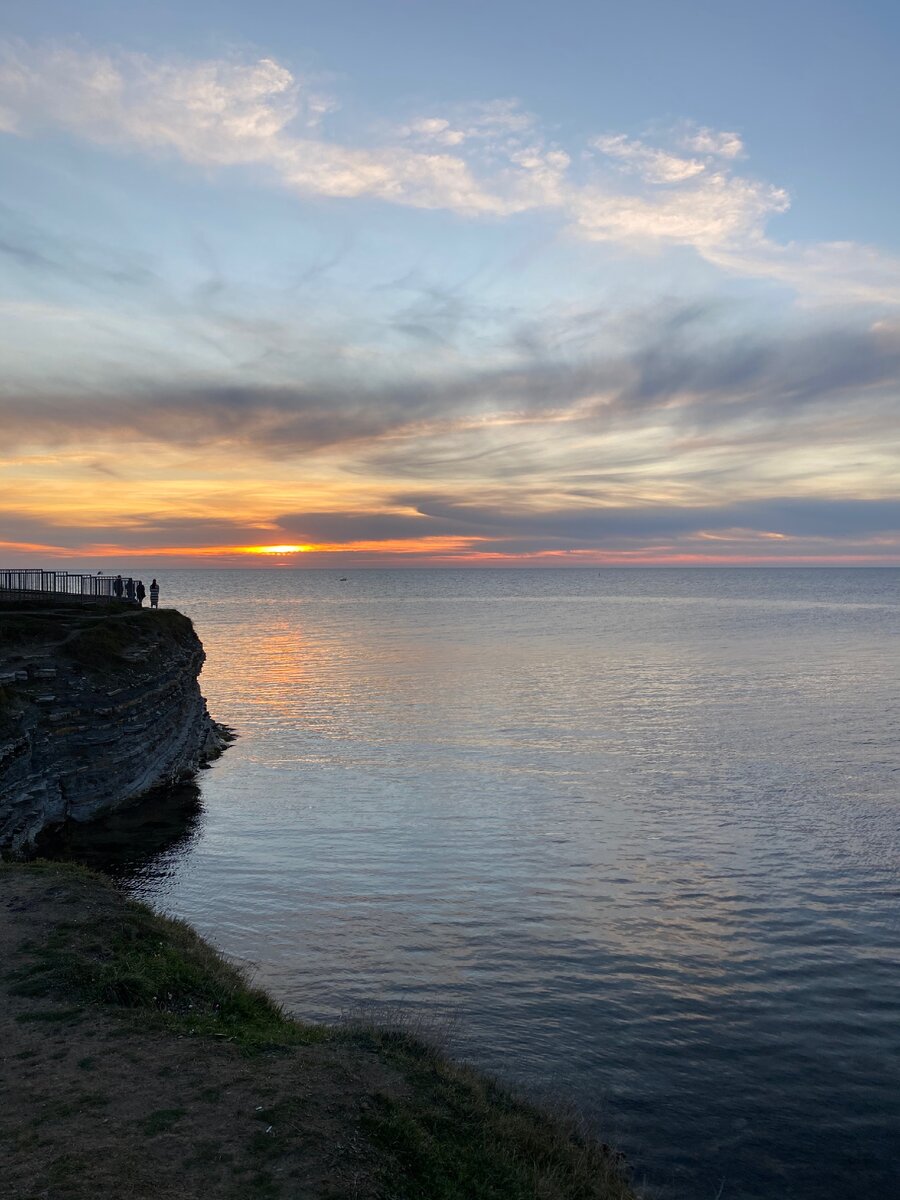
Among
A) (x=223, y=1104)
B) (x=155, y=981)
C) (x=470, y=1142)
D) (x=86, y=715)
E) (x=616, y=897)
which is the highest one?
(x=86, y=715)

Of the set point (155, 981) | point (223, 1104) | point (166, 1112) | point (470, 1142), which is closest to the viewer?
point (166, 1112)

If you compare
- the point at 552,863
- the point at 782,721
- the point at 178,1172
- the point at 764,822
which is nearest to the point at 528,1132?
the point at 178,1172

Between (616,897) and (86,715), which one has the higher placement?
(86,715)

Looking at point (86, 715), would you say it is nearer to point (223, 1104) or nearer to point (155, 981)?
point (155, 981)

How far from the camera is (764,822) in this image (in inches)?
1398

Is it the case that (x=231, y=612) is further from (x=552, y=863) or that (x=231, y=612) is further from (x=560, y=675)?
(x=552, y=863)

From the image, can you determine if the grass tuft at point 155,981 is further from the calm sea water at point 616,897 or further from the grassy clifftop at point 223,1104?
the calm sea water at point 616,897

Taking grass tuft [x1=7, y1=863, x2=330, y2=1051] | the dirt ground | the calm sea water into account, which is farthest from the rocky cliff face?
the dirt ground

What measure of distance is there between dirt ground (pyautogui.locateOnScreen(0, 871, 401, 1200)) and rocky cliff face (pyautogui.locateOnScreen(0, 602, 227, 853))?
18612 mm

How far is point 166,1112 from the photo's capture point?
12.1 m

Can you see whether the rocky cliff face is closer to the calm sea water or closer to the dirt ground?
the calm sea water

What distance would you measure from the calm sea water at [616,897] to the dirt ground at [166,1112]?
631 centimetres

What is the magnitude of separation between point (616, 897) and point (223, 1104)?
18.1 metres

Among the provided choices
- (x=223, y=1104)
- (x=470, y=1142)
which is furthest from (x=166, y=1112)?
(x=470, y=1142)
